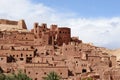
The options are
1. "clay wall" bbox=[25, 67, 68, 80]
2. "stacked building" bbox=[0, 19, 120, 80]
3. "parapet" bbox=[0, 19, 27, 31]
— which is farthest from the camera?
"parapet" bbox=[0, 19, 27, 31]

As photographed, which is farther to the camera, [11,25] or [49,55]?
[11,25]

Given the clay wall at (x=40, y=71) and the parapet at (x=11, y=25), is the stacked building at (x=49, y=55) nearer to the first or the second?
the clay wall at (x=40, y=71)

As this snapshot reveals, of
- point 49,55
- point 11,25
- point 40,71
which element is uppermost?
point 11,25

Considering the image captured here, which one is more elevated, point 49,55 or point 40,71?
point 49,55

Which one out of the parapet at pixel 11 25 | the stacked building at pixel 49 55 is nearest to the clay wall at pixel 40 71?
the stacked building at pixel 49 55

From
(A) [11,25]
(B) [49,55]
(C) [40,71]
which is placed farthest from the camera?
(A) [11,25]

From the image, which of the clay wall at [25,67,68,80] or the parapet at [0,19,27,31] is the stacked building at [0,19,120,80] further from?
the parapet at [0,19,27,31]

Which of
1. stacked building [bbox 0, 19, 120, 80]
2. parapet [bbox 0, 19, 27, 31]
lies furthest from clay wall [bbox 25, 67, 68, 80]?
parapet [bbox 0, 19, 27, 31]

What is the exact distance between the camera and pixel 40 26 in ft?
217

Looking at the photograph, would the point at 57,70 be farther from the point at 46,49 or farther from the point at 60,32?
the point at 60,32

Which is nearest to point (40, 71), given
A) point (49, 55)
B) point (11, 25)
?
point (49, 55)

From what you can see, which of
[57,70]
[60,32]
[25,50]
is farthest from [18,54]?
[60,32]

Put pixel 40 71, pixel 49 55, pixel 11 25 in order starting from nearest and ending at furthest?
pixel 40 71 → pixel 49 55 → pixel 11 25

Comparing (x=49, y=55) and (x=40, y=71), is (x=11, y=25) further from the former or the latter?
(x=40, y=71)
